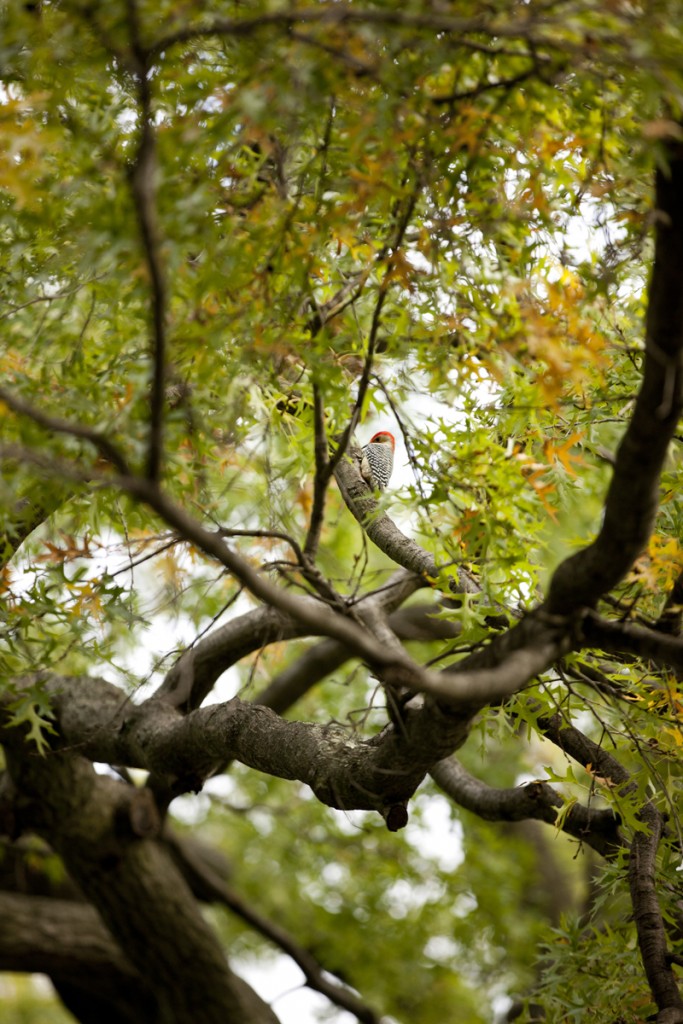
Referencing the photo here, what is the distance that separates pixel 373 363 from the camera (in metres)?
1.72

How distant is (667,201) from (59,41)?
2.99ft

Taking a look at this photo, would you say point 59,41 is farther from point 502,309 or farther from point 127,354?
point 502,309

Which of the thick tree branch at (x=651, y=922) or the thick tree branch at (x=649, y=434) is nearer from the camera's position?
the thick tree branch at (x=649, y=434)

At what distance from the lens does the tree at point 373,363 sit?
125cm

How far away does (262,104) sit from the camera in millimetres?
1202

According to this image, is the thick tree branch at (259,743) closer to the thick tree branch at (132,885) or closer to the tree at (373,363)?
the tree at (373,363)

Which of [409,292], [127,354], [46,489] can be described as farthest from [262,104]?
[46,489]

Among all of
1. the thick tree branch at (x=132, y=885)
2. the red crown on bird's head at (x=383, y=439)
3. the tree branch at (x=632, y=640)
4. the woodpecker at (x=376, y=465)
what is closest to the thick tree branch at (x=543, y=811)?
the tree branch at (x=632, y=640)

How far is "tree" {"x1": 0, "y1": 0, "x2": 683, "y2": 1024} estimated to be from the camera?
1255 mm

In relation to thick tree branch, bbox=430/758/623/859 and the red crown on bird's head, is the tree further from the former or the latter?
the red crown on bird's head

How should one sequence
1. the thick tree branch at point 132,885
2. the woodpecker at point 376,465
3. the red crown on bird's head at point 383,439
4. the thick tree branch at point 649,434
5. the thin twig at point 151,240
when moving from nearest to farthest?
the thin twig at point 151,240 → the thick tree branch at point 649,434 → the woodpecker at point 376,465 → the red crown on bird's head at point 383,439 → the thick tree branch at point 132,885

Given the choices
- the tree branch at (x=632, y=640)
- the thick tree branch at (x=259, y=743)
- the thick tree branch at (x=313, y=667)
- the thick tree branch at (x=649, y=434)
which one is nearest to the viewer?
the thick tree branch at (x=649, y=434)

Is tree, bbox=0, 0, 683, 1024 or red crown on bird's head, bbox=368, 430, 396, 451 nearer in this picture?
tree, bbox=0, 0, 683, 1024

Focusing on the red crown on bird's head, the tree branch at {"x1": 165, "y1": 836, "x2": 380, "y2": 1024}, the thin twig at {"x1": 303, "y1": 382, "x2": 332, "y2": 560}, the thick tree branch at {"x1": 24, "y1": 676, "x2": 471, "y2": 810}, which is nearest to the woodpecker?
the red crown on bird's head
